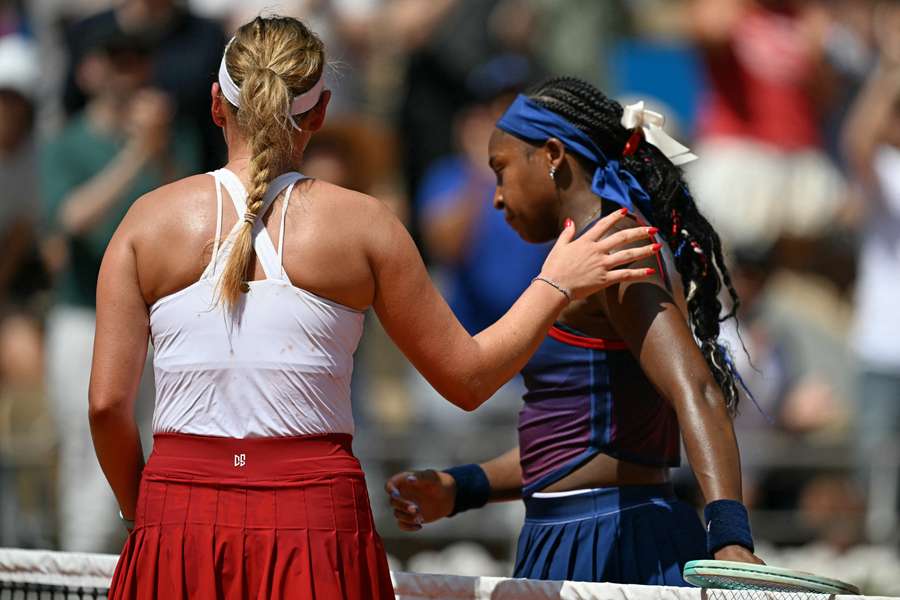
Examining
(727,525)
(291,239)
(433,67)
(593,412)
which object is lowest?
(727,525)

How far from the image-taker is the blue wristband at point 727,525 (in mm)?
3459

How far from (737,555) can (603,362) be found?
867 mm

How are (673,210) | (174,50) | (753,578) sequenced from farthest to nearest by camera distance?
(174,50)
(673,210)
(753,578)

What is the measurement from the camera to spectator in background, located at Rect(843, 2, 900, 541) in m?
8.30

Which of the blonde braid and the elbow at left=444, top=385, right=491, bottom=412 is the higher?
the blonde braid

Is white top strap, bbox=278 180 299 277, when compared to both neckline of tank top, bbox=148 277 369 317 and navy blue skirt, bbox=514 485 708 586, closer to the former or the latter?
neckline of tank top, bbox=148 277 369 317

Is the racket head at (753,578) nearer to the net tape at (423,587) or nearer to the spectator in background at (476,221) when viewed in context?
the net tape at (423,587)

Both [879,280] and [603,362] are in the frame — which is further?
[879,280]

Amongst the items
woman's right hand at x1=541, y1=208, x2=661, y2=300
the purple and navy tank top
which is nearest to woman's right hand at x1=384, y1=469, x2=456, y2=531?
the purple and navy tank top

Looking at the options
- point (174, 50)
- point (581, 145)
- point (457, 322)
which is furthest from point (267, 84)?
point (174, 50)

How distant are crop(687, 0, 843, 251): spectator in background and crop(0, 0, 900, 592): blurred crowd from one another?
2 cm

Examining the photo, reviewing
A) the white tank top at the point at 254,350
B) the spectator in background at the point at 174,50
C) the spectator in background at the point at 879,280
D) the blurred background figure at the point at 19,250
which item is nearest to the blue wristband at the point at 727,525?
the white tank top at the point at 254,350

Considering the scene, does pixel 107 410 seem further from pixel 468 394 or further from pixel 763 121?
pixel 763 121

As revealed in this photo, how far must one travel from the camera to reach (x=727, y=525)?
3.48m
